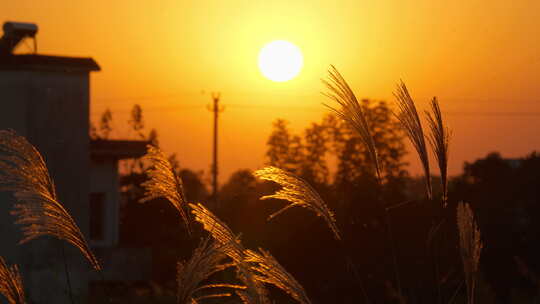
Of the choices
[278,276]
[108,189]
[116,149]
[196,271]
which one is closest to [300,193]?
[278,276]

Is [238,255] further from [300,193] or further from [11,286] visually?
[11,286]

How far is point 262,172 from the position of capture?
3893 millimetres

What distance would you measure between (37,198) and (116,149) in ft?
72.7

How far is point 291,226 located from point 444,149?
1015 cm

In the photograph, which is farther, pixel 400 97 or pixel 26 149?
pixel 26 149

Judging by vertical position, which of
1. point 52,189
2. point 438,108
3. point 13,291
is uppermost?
point 438,108

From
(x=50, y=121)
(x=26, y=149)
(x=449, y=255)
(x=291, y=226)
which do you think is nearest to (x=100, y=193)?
(x=50, y=121)

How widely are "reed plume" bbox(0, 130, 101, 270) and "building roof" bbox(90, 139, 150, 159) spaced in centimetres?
2145

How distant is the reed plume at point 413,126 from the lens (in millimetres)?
3707

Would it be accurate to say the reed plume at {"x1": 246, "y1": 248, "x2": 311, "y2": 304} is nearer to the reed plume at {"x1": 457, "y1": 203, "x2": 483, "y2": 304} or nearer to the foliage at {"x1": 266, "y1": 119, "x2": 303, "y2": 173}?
the reed plume at {"x1": 457, "y1": 203, "x2": 483, "y2": 304}

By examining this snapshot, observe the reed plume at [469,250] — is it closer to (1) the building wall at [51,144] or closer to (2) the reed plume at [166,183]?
(2) the reed plume at [166,183]

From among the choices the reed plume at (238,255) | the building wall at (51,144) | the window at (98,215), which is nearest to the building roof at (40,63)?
the building wall at (51,144)

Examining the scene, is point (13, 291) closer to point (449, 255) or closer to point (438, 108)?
point (438, 108)

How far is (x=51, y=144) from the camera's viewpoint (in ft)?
66.6
